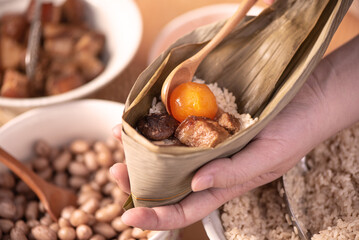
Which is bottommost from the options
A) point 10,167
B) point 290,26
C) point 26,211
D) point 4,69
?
point 26,211

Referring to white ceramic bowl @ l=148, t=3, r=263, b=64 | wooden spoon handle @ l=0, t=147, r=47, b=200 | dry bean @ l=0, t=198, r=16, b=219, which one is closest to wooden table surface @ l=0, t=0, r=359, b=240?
white ceramic bowl @ l=148, t=3, r=263, b=64

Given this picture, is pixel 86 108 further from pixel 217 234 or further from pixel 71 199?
pixel 217 234

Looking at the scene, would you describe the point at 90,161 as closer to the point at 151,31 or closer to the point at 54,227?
the point at 54,227

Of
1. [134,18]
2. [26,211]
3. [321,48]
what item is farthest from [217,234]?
[134,18]

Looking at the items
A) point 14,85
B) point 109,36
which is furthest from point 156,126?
point 109,36

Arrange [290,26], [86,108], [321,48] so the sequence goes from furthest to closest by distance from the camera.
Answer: [86,108] → [290,26] → [321,48]

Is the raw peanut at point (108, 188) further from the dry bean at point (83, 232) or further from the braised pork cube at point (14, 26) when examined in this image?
the braised pork cube at point (14, 26)
